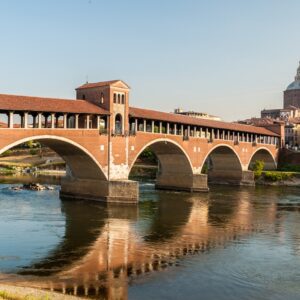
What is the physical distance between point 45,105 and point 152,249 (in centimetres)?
1863

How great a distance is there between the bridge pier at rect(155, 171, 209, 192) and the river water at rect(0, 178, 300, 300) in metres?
10.7

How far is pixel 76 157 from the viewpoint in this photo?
46000mm

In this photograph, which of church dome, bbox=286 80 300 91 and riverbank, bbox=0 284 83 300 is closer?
riverbank, bbox=0 284 83 300

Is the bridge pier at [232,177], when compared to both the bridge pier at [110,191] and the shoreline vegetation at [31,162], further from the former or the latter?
the shoreline vegetation at [31,162]

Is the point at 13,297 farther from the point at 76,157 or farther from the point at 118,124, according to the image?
the point at 118,124

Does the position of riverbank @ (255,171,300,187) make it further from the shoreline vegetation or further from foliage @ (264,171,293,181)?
the shoreline vegetation

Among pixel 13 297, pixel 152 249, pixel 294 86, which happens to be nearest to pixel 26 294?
pixel 13 297

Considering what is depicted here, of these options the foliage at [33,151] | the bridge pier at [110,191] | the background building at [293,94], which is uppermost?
the background building at [293,94]

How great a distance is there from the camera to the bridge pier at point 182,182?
5984cm

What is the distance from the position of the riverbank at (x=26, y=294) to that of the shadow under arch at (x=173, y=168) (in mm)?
39965

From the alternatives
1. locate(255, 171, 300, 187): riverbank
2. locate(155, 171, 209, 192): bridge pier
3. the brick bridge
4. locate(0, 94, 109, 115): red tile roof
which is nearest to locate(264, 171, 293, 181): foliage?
locate(255, 171, 300, 187): riverbank

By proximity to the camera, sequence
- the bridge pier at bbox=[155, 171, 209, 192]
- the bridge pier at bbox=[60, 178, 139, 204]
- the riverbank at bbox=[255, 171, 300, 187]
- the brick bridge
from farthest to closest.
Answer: the riverbank at bbox=[255, 171, 300, 187] < the bridge pier at bbox=[155, 171, 209, 192] < the bridge pier at bbox=[60, 178, 139, 204] < the brick bridge

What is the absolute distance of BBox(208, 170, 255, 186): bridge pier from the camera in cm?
7306

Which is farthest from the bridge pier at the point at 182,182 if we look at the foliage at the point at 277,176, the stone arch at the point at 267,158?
the stone arch at the point at 267,158
